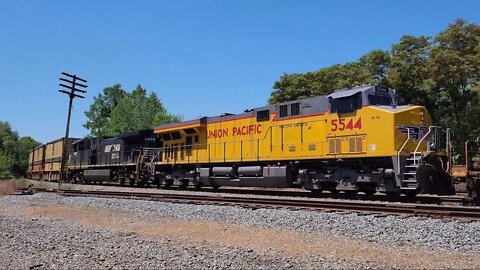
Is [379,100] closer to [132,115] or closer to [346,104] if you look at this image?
[346,104]

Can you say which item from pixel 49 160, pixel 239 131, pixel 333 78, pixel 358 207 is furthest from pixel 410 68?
pixel 49 160

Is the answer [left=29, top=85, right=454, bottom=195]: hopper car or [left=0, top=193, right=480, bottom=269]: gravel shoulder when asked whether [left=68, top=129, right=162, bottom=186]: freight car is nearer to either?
[left=29, top=85, right=454, bottom=195]: hopper car

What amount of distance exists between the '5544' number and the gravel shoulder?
4.79 m

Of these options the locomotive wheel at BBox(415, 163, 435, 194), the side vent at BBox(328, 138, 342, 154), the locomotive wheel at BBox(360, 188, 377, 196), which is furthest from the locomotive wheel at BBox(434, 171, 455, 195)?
the side vent at BBox(328, 138, 342, 154)

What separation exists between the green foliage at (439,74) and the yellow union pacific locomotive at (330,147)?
9775 millimetres

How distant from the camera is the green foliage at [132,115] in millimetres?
58981

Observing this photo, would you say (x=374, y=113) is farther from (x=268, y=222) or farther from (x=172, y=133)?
(x=172, y=133)

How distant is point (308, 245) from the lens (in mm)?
6992

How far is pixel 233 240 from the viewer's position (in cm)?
749

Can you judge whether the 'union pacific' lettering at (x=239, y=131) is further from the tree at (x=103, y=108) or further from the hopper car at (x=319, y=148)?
the tree at (x=103, y=108)

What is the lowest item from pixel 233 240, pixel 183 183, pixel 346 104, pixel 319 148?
pixel 233 240

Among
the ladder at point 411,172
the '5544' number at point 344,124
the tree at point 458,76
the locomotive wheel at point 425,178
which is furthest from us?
the tree at point 458,76

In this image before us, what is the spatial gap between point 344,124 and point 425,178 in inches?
133

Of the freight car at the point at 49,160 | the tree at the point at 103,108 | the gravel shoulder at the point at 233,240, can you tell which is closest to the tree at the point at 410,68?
the gravel shoulder at the point at 233,240
